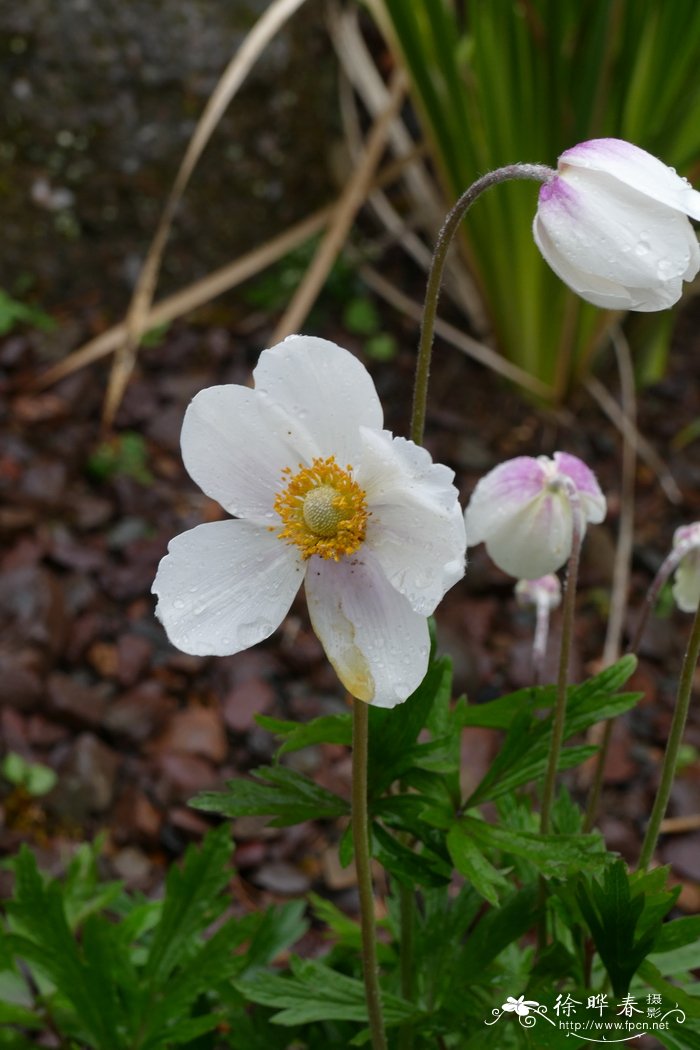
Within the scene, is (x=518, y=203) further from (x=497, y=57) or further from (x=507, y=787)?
(x=507, y=787)

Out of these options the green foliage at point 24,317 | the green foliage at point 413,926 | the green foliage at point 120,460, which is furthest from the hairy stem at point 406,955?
the green foliage at point 24,317

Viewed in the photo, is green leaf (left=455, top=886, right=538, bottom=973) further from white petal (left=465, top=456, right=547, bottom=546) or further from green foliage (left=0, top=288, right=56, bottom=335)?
green foliage (left=0, top=288, right=56, bottom=335)

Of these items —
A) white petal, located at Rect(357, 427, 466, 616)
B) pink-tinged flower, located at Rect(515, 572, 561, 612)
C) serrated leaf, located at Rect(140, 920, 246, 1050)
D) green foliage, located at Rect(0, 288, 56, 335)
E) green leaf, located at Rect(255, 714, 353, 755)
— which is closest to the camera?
white petal, located at Rect(357, 427, 466, 616)

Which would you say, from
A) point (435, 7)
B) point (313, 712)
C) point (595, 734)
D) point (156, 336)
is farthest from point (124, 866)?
point (435, 7)

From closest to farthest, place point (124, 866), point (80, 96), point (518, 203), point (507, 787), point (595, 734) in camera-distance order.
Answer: point (507, 787) < point (124, 866) < point (595, 734) < point (518, 203) < point (80, 96)

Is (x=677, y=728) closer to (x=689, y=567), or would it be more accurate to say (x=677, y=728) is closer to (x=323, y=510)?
(x=689, y=567)

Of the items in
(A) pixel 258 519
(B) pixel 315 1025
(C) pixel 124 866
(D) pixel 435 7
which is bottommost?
(B) pixel 315 1025

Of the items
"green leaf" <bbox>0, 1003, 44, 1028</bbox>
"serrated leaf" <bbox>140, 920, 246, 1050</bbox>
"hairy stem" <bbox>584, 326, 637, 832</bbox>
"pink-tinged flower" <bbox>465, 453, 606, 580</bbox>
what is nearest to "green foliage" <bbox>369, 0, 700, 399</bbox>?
"hairy stem" <bbox>584, 326, 637, 832</bbox>
